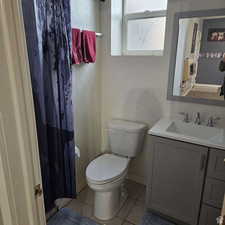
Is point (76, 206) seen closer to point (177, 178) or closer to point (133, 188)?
point (133, 188)

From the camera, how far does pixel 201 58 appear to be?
1763 mm

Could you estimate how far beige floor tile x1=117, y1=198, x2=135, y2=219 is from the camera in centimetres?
192

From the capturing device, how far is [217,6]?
161cm

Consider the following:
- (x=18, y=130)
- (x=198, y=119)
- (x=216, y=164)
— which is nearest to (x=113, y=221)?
(x=216, y=164)

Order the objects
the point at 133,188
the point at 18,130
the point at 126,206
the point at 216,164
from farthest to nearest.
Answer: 1. the point at 133,188
2. the point at 126,206
3. the point at 216,164
4. the point at 18,130

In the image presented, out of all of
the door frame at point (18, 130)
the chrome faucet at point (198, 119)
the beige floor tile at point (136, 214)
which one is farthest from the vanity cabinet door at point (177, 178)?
the door frame at point (18, 130)

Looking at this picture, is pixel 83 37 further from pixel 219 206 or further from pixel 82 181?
pixel 219 206

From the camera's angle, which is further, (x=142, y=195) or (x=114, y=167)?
(x=142, y=195)

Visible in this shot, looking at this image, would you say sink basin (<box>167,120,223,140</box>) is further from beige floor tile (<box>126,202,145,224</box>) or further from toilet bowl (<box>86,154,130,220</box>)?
beige floor tile (<box>126,202,145,224</box>)

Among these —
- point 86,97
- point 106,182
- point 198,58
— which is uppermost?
point 198,58

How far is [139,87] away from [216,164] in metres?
1.04

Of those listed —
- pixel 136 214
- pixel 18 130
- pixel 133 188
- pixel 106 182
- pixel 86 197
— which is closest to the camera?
pixel 18 130

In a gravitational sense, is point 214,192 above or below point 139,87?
below

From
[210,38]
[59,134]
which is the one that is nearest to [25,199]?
[59,134]
